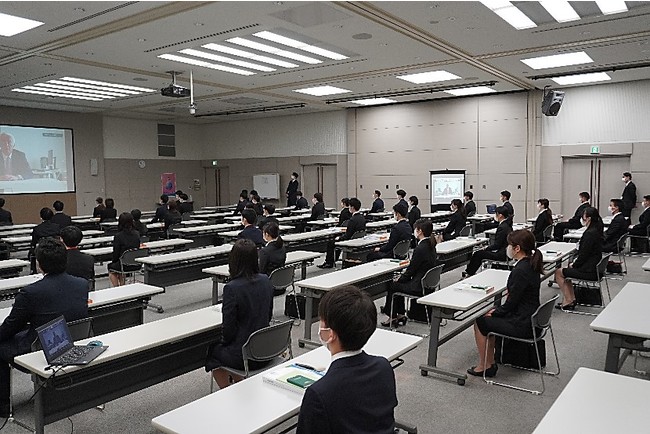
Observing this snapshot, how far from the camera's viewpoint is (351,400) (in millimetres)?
1814

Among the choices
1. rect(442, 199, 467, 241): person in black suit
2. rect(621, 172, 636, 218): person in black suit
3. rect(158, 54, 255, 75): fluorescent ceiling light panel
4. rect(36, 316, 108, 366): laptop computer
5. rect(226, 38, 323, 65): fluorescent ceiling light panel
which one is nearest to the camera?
rect(36, 316, 108, 366): laptop computer

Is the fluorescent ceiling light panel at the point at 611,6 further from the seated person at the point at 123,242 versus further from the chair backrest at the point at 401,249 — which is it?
the seated person at the point at 123,242

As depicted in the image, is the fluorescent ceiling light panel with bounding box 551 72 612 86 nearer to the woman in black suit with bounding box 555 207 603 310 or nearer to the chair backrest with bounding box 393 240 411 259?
the woman in black suit with bounding box 555 207 603 310

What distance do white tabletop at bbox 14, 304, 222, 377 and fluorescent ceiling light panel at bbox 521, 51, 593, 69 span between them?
894cm

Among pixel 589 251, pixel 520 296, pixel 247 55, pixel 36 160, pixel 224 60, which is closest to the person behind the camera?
pixel 520 296

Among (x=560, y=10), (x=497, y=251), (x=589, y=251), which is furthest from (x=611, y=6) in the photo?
(x=497, y=251)

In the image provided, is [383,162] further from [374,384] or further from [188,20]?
[374,384]

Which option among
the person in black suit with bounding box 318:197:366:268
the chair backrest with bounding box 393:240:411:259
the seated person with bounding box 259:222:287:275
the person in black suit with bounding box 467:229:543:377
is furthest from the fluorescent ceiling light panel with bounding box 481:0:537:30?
the seated person with bounding box 259:222:287:275

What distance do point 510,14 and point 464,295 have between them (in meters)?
4.78

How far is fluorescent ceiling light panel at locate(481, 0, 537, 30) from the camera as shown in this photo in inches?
→ 266

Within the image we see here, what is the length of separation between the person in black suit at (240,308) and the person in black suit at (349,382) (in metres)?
1.50

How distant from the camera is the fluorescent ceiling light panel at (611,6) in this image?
6777 mm

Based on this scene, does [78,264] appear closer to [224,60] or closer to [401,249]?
[401,249]

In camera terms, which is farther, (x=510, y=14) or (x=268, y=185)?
(x=268, y=185)
